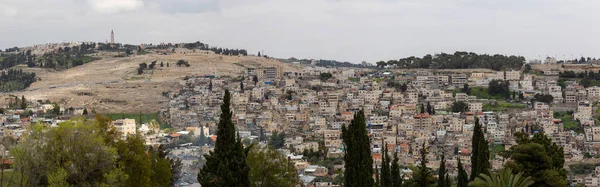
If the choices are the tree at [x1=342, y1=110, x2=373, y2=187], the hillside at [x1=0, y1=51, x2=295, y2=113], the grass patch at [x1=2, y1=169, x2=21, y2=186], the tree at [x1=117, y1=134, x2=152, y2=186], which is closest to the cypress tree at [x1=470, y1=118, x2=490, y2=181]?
the tree at [x1=342, y1=110, x2=373, y2=187]

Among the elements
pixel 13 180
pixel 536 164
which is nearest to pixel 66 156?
pixel 13 180

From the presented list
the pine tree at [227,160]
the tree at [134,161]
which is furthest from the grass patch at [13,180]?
the pine tree at [227,160]

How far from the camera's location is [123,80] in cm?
9550

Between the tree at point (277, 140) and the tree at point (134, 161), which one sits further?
the tree at point (277, 140)

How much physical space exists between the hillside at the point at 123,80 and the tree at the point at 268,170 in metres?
57.9

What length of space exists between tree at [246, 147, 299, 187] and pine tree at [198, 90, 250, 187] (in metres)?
4.77

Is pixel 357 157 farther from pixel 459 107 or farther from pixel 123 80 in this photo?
pixel 123 80

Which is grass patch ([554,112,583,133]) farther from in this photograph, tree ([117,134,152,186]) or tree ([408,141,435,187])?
tree ([117,134,152,186])

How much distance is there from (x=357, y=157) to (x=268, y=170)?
2870mm

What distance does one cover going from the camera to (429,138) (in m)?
60.5

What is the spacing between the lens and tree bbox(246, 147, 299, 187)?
21672mm

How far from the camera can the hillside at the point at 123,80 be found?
82.2 metres

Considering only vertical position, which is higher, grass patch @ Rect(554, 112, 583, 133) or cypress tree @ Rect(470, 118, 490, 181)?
cypress tree @ Rect(470, 118, 490, 181)

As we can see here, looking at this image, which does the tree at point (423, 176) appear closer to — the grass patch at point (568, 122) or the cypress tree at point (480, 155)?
the cypress tree at point (480, 155)
